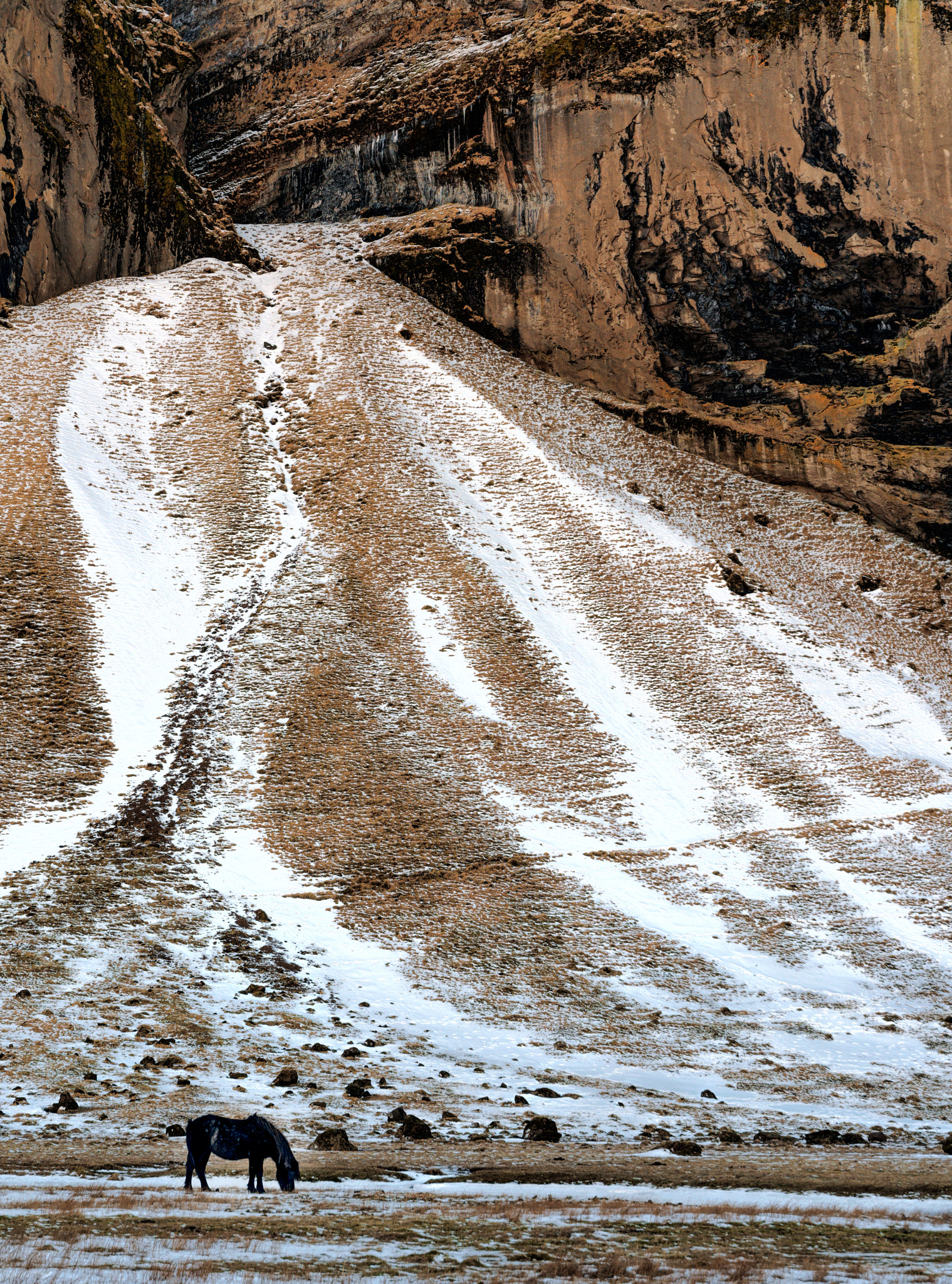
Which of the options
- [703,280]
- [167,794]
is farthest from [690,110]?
[167,794]

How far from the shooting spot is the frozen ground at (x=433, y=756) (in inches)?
667

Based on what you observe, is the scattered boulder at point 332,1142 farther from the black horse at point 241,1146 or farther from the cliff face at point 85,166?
the cliff face at point 85,166

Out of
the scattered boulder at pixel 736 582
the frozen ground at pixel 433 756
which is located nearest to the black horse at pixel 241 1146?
the frozen ground at pixel 433 756

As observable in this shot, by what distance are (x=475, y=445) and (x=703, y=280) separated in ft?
68.0

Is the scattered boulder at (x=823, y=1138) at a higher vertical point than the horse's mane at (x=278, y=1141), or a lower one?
lower

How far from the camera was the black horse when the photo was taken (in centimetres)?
912

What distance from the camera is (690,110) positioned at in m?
61.5

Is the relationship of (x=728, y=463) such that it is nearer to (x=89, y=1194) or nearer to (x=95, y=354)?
(x=95, y=354)

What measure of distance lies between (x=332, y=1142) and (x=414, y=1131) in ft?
4.30

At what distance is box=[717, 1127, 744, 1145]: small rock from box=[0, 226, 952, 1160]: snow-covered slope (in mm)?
774

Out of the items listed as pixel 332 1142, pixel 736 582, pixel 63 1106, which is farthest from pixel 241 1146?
pixel 736 582

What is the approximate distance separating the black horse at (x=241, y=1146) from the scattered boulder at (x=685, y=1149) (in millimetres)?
5221

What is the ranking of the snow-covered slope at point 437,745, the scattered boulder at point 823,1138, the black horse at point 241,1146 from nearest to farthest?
the black horse at point 241,1146 < the scattered boulder at point 823,1138 < the snow-covered slope at point 437,745

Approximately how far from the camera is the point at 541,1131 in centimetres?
1286
